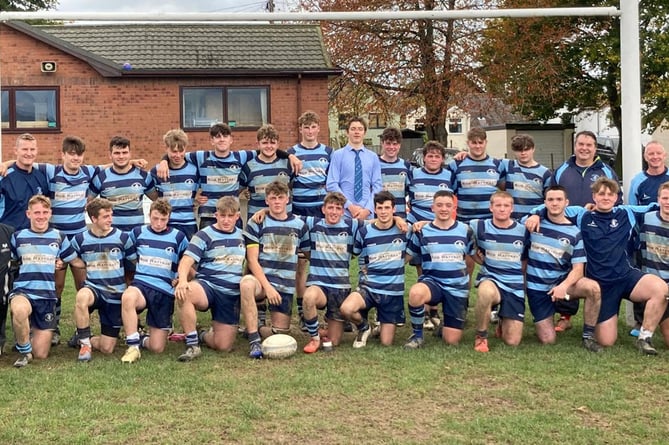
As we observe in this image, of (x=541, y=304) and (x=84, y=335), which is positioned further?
(x=541, y=304)

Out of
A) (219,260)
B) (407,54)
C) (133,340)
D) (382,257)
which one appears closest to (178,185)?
(219,260)

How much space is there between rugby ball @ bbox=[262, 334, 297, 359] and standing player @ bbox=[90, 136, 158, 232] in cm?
177

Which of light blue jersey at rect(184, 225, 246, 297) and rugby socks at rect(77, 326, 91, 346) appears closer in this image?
rugby socks at rect(77, 326, 91, 346)

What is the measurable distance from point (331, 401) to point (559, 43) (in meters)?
21.7

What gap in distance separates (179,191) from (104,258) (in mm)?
1049

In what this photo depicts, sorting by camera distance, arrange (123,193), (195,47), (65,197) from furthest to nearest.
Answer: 1. (195,47)
2. (123,193)
3. (65,197)

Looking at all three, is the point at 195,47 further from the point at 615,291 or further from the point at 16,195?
the point at 615,291

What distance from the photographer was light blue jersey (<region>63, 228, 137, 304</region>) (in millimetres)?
5945

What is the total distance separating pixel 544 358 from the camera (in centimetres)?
562

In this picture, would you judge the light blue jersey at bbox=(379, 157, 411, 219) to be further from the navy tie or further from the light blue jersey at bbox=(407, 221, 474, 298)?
the light blue jersey at bbox=(407, 221, 474, 298)

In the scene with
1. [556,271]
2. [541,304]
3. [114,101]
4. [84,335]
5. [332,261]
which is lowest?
[84,335]

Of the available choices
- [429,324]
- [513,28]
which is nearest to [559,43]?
[513,28]

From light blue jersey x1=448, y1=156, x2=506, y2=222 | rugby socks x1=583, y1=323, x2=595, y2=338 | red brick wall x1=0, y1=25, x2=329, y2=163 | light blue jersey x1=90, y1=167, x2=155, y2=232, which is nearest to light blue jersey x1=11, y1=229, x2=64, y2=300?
light blue jersey x1=90, y1=167, x2=155, y2=232

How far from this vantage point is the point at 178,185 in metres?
6.72
